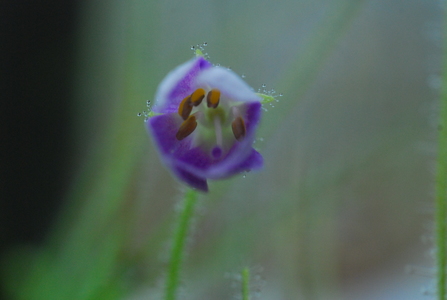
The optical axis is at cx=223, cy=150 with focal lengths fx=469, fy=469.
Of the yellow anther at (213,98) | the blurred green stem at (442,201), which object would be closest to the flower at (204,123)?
the yellow anther at (213,98)

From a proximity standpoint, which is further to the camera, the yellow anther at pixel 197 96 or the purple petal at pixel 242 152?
the yellow anther at pixel 197 96

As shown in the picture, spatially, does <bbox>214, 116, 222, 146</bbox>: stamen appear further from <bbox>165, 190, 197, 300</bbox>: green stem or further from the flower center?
<bbox>165, 190, 197, 300</bbox>: green stem

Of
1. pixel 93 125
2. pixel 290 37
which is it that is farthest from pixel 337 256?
pixel 93 125

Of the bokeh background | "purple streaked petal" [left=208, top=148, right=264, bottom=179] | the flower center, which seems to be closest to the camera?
"purple streaked petal" [left=208, top=148, right=264, bottom=179]

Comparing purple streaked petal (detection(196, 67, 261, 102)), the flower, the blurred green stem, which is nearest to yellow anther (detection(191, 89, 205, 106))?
the flower

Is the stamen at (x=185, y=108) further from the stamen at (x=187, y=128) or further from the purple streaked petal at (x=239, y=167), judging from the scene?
the purple streaked petal at (x=239, y=167)

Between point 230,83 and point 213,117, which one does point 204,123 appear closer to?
point 213,117

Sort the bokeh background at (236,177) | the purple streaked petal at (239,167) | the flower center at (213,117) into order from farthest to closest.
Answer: the bokeh background at (236,177), the flower center at (213,117), the purple streaked petal at (239,167)

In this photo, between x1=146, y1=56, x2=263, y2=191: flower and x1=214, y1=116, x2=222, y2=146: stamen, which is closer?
x1=146, y1=56, x2=263, y2=191: flower

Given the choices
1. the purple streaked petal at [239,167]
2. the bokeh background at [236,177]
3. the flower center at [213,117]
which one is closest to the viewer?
the purple streaked petal at [239,167]
